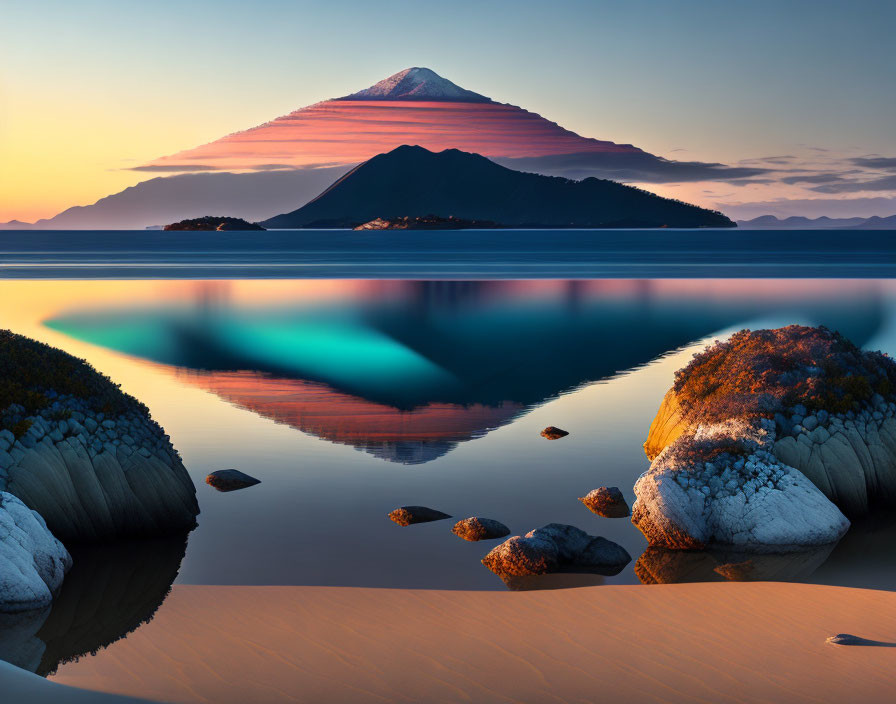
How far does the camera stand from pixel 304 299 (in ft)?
196

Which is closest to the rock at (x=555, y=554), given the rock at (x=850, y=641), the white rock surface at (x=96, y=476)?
the rock at (x=850, y=641)

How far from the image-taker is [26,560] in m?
11.2

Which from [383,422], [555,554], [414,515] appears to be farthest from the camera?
[383,422]

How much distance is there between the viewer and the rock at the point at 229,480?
16781 millimetres

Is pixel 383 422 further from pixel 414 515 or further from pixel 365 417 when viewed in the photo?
pixel 414 515

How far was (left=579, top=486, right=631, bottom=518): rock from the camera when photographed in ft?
50.4

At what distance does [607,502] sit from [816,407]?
389cm

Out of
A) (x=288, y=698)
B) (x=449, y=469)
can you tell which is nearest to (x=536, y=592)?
(x=288, y=698)

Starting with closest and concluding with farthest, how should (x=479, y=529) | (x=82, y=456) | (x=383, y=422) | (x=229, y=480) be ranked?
(x=82, y=456) → (x=479, y=529) → (x=229, y=480) → (x=383, y=422)

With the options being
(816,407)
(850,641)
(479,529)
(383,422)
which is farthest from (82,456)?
(816,407)

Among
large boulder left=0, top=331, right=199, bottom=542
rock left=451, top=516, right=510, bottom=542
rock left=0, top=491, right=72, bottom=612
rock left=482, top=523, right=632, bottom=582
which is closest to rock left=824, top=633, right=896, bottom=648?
rock left=482, top=523, right=632, bottom=582

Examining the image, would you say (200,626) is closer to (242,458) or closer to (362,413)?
(242,458)

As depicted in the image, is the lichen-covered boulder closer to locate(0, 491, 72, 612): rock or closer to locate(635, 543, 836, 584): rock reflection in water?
locate(635, 543, 836, 584): rock reflection in water

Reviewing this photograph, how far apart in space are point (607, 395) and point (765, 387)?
991 centimetres
